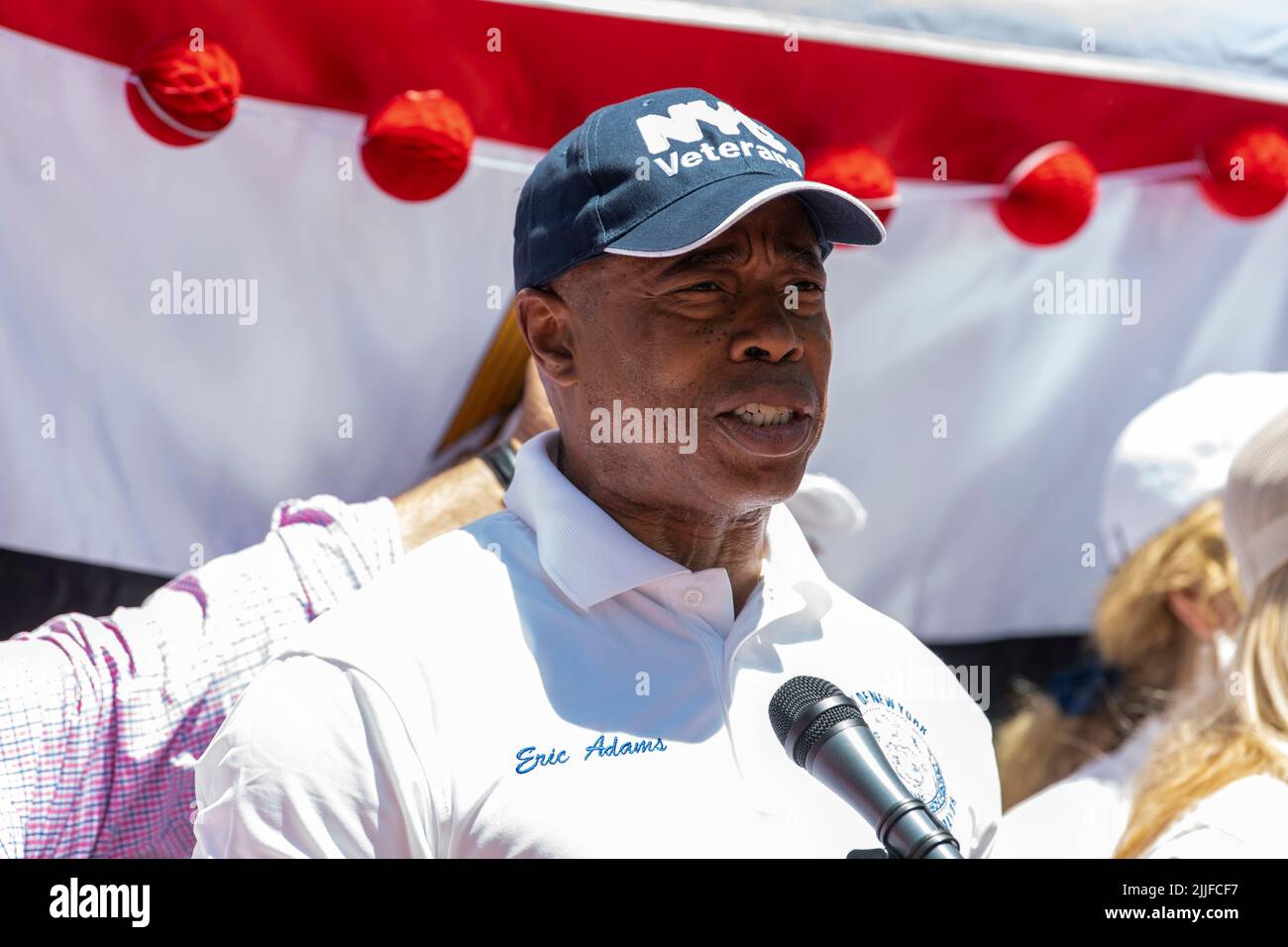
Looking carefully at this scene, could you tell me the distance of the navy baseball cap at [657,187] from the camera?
1.54m

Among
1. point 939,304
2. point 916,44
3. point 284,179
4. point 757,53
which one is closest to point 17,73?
point 284,179

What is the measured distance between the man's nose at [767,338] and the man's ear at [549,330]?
21 centimetres

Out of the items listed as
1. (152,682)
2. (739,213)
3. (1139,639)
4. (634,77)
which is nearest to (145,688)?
(152,682)

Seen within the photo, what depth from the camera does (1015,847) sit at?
2652 millimetres

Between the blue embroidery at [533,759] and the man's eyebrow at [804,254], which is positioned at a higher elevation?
the man's eyebrow at [804,254]

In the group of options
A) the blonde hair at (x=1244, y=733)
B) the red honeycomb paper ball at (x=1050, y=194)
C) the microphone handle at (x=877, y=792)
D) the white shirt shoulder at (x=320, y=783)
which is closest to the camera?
the microphone handle at (x=877, y=792)

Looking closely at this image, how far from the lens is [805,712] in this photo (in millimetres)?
1255

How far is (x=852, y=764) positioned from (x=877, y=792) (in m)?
0.03

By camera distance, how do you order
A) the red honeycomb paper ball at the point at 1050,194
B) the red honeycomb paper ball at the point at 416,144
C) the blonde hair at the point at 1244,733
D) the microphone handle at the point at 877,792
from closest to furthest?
the microphone handle at the point at 877,792
the blonde hair at the point at 1244,733
the red honeycomb paper ball at the point at 416,144
the red honeycomb paper ball at the point at 1050,194

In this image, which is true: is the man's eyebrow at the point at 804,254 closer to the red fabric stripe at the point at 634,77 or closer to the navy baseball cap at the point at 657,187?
the navy baseball cap at the point at 657,187

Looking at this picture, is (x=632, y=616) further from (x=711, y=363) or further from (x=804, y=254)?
(x=804, y=254)

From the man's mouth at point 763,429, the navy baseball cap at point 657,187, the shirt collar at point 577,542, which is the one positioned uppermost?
the navy baseball cap at point 657,187

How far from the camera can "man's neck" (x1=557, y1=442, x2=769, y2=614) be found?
1.62 m

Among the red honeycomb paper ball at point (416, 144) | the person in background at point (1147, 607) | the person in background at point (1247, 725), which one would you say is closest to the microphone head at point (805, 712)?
the person in background at point (1247, 725)
